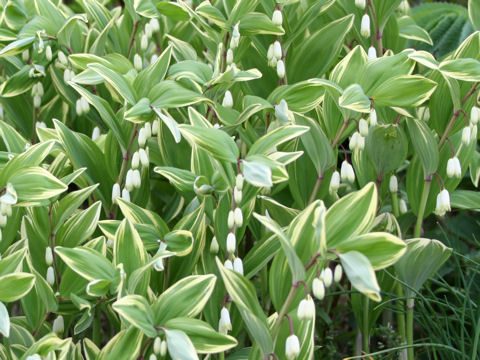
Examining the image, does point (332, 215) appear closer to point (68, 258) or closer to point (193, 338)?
point (193, 338)

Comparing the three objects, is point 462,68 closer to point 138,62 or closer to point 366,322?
point 366,322

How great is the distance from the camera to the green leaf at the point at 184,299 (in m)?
1.23

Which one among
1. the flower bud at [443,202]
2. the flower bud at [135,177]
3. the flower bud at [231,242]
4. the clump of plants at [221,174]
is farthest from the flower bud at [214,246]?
the flower bud at [443,202]

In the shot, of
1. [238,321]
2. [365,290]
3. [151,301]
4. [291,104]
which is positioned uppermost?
[291,104]

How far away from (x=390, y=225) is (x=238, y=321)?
0.47 metres

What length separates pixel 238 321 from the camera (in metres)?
1.55

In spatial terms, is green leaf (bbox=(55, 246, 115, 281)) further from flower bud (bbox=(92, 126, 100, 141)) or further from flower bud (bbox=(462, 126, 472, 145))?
flower bud (bbox=(462, 126, 472, 145))

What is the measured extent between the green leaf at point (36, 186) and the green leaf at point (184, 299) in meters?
0.32

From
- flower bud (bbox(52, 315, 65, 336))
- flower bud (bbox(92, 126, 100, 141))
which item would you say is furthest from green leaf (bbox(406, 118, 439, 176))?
flower bud (bbox(52, 315, 65, 336))

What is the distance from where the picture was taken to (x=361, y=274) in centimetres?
103

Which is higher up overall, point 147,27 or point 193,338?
point 147,27

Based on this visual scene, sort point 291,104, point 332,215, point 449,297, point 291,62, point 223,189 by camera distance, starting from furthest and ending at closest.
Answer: point 449,297
point 291,62
point 291,104
point 223,189
point 332,215

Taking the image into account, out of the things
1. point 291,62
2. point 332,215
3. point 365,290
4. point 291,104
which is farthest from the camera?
point 291,62

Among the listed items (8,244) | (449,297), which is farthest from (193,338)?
(449,297)
